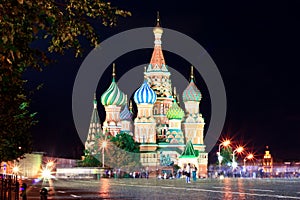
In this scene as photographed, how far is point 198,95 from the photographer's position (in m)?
130

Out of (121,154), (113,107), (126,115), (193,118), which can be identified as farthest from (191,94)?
(121,154)

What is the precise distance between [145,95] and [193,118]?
1517 centimetres

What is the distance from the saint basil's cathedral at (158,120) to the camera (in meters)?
119

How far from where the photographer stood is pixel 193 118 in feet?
425

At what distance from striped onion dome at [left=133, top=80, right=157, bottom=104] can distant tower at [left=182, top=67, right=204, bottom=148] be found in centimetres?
1204

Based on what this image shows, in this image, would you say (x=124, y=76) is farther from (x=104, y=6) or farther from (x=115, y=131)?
(x=104, y=6)

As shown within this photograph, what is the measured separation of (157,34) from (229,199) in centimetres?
11749

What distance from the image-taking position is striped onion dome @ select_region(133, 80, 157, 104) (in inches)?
4685

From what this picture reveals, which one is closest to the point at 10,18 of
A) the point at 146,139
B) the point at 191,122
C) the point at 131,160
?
the point at 131,160

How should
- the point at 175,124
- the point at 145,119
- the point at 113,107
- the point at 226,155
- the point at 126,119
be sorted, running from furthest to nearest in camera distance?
the point at 226,155
the point at 126,119
the point at 113,107
the point at 175,124
the point at 145,119

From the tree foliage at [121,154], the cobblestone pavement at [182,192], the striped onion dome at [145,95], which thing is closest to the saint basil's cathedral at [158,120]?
the striped onion dome at [145,95]

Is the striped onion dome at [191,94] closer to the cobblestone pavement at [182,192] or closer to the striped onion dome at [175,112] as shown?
the striped onion dome at [175,112]

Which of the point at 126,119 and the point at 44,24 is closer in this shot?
the point at 44,24

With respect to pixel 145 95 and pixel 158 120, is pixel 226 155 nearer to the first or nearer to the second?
pixel 158 120
